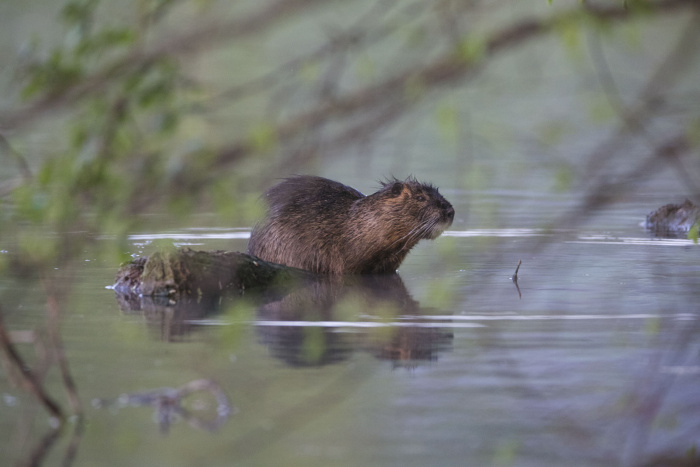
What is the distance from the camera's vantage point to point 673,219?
9695mm

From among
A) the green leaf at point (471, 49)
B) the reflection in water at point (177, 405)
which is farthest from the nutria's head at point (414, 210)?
the green leaf at point (471, 49)

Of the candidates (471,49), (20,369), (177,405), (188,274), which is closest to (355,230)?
(188,274)

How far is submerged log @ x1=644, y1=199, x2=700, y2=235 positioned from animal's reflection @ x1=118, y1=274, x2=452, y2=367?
3.15 m

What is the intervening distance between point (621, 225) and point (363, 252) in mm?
3035

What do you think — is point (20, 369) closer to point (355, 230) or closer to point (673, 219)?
point (355, 230)

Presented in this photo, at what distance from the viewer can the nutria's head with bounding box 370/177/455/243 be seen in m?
8.00

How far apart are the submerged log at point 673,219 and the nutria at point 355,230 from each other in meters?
2.45

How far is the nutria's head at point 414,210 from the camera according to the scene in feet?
26.2

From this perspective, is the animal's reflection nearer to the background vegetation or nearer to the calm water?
the calm water

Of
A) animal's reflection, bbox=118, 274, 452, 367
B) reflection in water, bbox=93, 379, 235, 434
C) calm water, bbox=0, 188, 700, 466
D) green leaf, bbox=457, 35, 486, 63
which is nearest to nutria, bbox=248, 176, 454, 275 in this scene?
calm water, bbox=0, 188, 700, 466

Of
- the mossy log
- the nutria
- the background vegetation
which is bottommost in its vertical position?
the mossy log

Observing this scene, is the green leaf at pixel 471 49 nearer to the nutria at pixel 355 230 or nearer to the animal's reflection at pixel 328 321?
the animal's reflection at pixel 328 321

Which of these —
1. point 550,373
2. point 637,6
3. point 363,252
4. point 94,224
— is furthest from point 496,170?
point 94,224

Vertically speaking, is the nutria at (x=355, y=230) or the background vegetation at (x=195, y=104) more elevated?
the background vegetation at (x=195, y=104)
